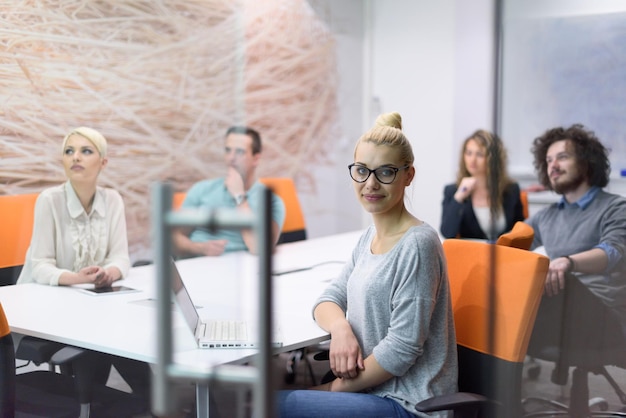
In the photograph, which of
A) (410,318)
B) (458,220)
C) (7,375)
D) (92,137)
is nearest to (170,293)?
(410,318)

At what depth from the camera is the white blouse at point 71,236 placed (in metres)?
2.13

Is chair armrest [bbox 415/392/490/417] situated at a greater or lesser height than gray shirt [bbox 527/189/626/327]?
lesser

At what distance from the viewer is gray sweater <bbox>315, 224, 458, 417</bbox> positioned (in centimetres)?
150

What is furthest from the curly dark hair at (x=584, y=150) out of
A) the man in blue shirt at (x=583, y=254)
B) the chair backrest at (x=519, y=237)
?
the chair backrest at (x=519, y=237)

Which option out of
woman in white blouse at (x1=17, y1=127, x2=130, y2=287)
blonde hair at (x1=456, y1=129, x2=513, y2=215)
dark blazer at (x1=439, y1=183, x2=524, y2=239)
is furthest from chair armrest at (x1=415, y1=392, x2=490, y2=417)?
dark blazer at (x1=439, y1=183, x2=524, y2=239)

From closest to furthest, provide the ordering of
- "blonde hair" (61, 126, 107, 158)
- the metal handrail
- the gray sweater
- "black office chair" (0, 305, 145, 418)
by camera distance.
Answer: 1. the metal handrail
2. the gray sweater
3. "black office chair" (0, 305, 145, 418)
4. "blonde hair" (61, 126, 107, 158)

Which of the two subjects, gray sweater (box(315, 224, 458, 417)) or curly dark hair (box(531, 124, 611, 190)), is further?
curly dark hair (box(531, 124, 611, 190))

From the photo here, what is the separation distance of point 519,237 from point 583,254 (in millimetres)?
201

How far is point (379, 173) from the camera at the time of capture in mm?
1553

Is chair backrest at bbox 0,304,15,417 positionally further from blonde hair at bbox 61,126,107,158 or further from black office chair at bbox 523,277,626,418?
black office chair at bbox 523,277,626,418

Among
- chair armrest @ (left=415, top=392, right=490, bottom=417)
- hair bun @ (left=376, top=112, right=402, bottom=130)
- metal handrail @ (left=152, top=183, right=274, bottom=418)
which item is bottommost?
chair armrest @ (left=415, top=392, right=490, bottom=417)

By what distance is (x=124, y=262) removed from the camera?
7.65 feet

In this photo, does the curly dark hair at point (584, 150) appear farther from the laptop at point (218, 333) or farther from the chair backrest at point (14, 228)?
the chair backrest at point (14, 228)

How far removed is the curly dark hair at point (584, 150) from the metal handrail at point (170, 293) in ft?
4.11
